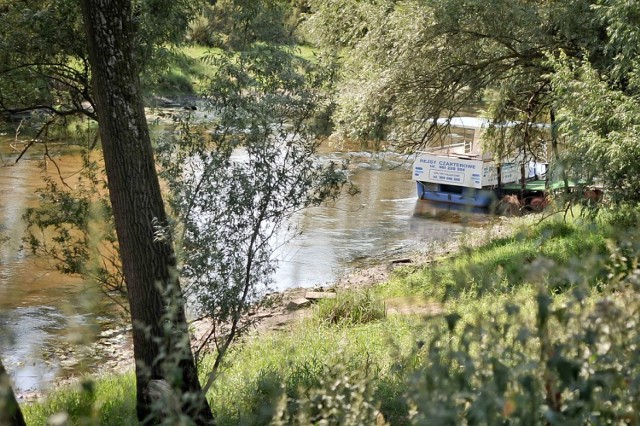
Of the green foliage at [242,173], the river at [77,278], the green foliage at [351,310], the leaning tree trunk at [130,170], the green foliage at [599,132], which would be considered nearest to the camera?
the leaning tree trunk at [130,170]

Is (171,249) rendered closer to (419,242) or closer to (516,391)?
(516,391)

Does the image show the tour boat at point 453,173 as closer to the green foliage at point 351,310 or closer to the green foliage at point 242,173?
the green foliage at point 351,310

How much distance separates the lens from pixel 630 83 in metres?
12.9

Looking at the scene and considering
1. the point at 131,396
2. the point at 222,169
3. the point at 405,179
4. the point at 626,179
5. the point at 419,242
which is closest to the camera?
the point at 222,169

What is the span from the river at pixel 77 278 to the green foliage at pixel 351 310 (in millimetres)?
1924

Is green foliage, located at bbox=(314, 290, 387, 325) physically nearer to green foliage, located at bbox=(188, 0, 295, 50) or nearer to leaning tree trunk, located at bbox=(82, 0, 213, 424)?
green foliage, located at bbox=(188, 0, 295, 50)

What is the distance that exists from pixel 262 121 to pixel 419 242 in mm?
15435

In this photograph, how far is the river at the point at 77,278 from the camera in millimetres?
14305

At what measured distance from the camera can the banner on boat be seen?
88.9 feet

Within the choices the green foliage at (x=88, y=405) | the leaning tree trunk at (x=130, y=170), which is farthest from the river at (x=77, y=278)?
the leaning tree trunk at (x=130, y=170)

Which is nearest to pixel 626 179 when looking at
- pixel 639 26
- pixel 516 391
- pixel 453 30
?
pixel 639 26

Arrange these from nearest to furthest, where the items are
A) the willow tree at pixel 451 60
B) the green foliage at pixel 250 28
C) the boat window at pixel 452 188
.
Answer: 1. the green foliage at pixel 250 28
2. the willow tree at pixel 451 60
3. the boat window at pixel 452 188

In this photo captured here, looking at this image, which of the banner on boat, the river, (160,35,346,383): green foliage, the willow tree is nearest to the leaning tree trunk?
(160,35,346,383): green foliage

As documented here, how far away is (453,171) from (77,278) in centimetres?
1342
